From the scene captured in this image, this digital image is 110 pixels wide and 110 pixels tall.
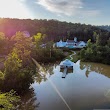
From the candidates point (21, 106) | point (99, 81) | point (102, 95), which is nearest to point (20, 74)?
point (21, 106)

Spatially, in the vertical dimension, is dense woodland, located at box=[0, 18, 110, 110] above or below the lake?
above

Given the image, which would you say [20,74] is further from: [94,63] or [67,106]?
[94,63]

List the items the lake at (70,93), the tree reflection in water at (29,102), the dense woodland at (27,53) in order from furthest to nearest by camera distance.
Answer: the dense woodland at (27,53) → the lake at (70,93) → the tree reflection in water at (29,102)

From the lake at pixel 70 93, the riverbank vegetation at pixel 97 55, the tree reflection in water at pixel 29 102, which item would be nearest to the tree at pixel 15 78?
the tree reflection in water at pixel 29 102

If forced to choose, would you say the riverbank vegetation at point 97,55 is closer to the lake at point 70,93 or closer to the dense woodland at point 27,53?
the dense woodland at point 27,53

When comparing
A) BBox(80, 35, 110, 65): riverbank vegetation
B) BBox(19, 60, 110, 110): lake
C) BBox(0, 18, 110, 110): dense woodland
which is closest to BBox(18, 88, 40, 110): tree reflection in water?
BBox(19, 60, 110, 110): lake

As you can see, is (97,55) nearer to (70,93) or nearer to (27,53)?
(27,53)

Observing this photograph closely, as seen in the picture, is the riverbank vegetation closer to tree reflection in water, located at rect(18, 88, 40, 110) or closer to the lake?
the lake

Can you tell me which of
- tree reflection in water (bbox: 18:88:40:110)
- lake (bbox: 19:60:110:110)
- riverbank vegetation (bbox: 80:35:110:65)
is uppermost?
riverbank vegetation (bbox: 80:35:110:65)
